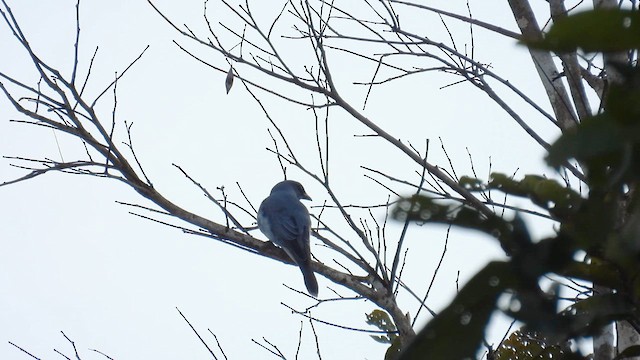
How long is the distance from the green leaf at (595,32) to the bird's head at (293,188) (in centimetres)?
747

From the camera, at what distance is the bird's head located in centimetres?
801

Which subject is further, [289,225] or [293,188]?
[293,188]

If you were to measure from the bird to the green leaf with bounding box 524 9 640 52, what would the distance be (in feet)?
15.5

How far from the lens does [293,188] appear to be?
26.6 ft

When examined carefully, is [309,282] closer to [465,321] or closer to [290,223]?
[290,223]

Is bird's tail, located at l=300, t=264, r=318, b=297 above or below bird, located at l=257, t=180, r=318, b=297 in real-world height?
below

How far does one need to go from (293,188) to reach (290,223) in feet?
4.91

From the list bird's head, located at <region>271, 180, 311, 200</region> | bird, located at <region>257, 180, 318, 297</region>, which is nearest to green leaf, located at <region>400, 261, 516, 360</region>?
bird, located at <region>257, 180, 318, 297</region>

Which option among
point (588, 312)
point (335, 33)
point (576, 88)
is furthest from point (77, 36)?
point (588, 312)

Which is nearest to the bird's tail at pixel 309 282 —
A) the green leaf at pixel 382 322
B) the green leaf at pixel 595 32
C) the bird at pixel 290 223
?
the bird at pixel 290 223

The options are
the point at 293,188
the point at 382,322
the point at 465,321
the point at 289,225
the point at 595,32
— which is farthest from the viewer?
the point at 293,188

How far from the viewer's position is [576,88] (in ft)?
11.7

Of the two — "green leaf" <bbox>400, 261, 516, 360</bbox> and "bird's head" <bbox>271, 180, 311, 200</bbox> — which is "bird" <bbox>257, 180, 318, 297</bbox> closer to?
"bird's head" <bbox>271, 180, 311, 200</bbox>

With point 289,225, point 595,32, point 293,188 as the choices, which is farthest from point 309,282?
point 595,32
